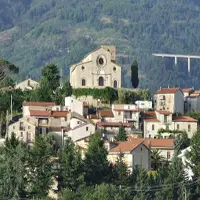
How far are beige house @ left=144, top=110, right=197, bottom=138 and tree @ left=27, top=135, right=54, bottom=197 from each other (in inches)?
536

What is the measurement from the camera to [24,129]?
82.4 m

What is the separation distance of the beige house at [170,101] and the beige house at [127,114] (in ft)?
15.7

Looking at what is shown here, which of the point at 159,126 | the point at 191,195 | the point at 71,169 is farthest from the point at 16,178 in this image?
the point at 159,126

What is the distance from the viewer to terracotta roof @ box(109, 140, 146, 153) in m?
78.5

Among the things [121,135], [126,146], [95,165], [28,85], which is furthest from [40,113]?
[28,85]

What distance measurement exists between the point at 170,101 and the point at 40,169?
70.4ft

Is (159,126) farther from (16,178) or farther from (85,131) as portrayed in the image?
(16,178)

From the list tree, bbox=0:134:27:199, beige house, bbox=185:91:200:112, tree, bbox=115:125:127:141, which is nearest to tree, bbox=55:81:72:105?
tree, bbox=115:125:127:141

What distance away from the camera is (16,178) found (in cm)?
7206

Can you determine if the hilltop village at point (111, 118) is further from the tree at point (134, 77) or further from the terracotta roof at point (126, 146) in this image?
the tree at point (134, 77)

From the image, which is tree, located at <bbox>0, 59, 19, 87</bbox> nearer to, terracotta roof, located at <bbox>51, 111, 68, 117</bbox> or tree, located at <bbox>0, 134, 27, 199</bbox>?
terracotta roof, located at <bbox>51, 111, 68, 117</bbox>

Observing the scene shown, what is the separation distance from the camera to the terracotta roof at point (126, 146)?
78.5m

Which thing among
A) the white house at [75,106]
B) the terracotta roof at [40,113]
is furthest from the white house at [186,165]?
the terracotta roof at [40,113]

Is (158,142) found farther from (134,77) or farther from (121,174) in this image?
(134,77)
